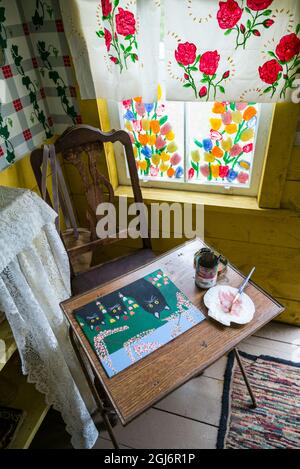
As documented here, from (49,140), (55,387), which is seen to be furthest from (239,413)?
(49,140)

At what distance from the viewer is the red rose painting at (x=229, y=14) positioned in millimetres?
958

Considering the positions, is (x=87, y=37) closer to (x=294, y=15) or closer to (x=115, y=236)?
(x=294, y=15)

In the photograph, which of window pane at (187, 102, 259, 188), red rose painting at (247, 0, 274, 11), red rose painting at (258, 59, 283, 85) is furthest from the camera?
window pane at (187, 102, 259, 188)

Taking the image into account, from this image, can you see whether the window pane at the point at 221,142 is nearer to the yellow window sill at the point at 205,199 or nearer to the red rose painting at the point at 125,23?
the yellow window sill at the point at 205,199

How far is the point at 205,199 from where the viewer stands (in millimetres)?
1467

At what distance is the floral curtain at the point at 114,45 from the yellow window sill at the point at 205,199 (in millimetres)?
469

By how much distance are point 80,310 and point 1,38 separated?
989mm

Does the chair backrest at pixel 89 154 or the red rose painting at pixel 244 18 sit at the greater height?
the red rose painting at pixel 244 18

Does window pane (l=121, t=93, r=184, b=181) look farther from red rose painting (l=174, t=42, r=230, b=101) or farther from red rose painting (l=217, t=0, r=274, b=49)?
red rose painting (l=217, t=0, r=274, b=49)

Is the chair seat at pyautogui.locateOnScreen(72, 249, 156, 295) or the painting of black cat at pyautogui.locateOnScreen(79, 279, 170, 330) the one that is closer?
the painting of black cat at pyautogui.locateOnScreen(79, 279, 170, 330)

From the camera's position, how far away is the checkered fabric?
1.10 metres

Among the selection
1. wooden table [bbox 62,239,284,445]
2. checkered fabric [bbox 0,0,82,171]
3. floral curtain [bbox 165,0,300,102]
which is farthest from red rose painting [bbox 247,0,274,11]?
wooden table [bbox 62,239,284,445]

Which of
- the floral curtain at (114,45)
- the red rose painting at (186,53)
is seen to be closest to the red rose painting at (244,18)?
the red rose painting at (186,53)

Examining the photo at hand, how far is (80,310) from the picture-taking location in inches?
40.1
